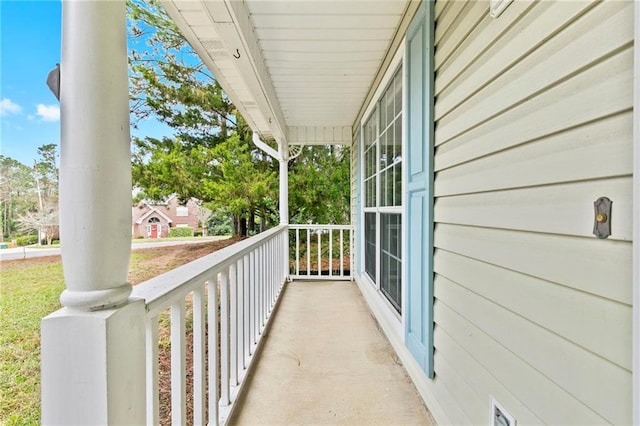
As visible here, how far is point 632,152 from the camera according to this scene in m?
0.68

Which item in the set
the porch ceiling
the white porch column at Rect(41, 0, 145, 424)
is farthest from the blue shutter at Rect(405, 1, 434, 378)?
the white porch column at Rect(41, 0, 145, 424)

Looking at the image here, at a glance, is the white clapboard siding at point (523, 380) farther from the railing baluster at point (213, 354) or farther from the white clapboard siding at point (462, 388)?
the railing baluster at point (213, 354)

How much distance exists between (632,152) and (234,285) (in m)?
1.83

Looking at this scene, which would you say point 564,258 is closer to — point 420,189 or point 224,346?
point 420,189

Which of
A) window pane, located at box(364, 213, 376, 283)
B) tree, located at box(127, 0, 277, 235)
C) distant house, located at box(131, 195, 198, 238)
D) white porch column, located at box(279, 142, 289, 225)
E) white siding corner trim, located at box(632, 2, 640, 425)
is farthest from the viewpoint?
tree, located at box(127, 0, 277, 235)

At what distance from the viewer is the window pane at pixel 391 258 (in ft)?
8.45

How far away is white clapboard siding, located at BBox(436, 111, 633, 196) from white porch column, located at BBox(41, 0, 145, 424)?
1.15 meters

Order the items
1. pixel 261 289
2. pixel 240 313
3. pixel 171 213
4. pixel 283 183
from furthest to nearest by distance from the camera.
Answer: pixel 171 213 → pixel 283 183 → pixel 261 289 → pixel 240 313

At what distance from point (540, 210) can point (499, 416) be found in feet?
2.54

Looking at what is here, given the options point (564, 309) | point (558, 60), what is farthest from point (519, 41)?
point (564, 309)

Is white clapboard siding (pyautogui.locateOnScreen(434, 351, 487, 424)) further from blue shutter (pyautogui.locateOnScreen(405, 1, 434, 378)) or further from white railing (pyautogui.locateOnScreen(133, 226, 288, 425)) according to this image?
white railing (pyautogui.locateOnScreen(133, 226, 288, 425))

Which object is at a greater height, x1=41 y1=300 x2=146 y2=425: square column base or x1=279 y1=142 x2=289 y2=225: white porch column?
x1=279 y1=142 x2=289 y2=225: white porch column

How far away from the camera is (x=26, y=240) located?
118cm

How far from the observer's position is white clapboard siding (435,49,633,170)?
2.34 feet
